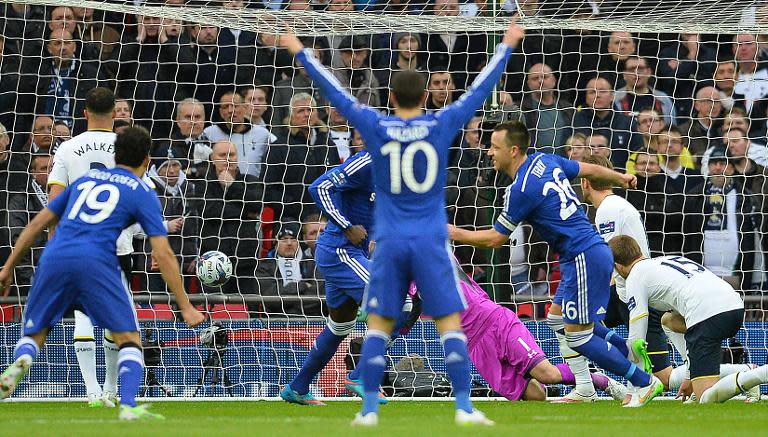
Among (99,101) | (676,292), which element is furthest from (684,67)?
(99,101)

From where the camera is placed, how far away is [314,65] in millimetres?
7312

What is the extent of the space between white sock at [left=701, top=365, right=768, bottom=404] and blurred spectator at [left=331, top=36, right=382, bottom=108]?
5668mm

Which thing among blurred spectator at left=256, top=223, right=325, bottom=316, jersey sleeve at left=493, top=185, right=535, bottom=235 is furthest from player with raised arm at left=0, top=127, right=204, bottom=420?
blurred spectator at left=256, top=223, right=325, bottom=316

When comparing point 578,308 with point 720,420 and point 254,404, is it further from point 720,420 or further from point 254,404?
point 254,404

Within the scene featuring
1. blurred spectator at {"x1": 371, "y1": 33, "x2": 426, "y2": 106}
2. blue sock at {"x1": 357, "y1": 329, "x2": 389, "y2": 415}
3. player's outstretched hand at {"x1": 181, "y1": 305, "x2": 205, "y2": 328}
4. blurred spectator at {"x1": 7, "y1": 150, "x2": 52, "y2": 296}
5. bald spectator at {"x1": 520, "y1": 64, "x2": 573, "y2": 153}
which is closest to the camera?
Answer: blue sock at {"x1": 357, "y1": 329, "x2": 389, "y2": 415}

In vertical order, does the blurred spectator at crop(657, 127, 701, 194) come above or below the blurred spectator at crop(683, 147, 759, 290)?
above

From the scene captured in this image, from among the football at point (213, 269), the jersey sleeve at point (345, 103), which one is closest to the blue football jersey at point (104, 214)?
the jersey sleeve at point (345, 103)

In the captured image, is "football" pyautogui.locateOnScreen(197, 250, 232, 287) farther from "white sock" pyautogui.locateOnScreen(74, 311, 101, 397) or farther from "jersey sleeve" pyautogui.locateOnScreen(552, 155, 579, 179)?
"jersey sleeve" pyautogui.locateOnScreen(552, 155, 579, 179)

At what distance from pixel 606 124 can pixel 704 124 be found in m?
1.15

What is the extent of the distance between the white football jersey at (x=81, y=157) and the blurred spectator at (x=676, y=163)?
21.0 feet

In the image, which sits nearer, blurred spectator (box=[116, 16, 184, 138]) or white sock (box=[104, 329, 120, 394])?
white sock (box=[104, 329, 120, 394])

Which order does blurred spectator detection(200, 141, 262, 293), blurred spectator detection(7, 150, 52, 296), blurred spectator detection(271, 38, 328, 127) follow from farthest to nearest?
blurred spectator detection(271, 38, 328, 127), blurred spectator detection(200, 141, 262, 293), blurred spectator detection(7, 150, 52, 296)

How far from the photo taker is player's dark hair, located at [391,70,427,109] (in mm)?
7117

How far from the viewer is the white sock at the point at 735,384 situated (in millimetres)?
9062
